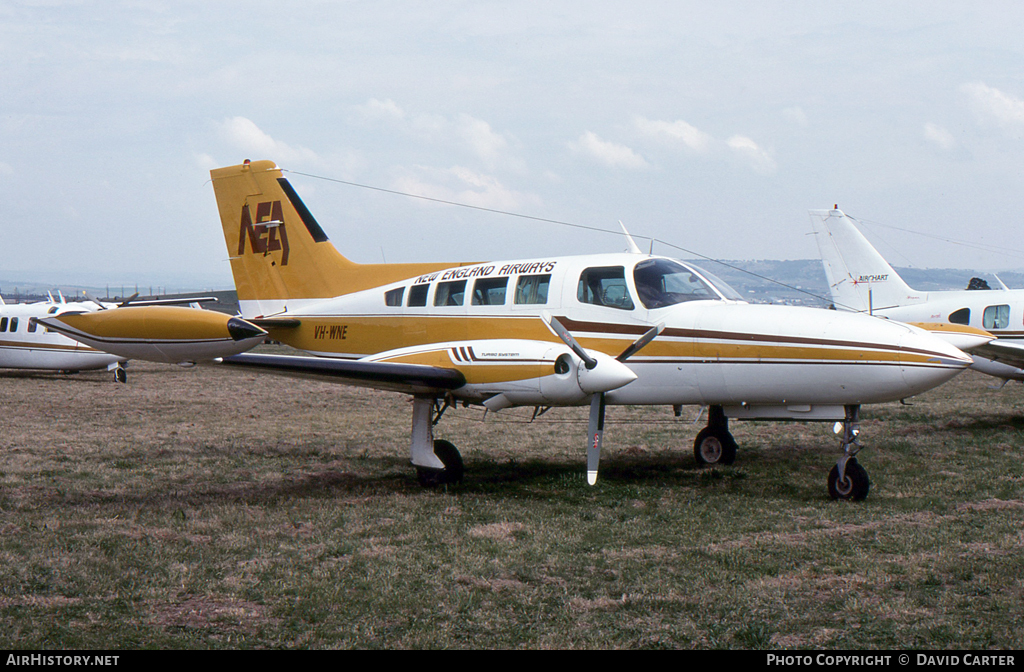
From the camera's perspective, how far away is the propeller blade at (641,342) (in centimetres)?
896

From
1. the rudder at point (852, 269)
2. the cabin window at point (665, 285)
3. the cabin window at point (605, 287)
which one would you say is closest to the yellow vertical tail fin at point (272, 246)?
the cabin window at point (605, 287)

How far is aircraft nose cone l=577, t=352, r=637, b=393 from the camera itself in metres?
8.48

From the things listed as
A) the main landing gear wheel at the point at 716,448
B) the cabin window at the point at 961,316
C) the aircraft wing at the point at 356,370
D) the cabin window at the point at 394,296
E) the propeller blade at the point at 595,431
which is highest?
the cabin window at the point at 961,316

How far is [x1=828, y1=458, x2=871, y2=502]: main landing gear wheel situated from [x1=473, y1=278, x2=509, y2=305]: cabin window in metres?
4.21

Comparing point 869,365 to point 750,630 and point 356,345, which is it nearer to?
point 750,630

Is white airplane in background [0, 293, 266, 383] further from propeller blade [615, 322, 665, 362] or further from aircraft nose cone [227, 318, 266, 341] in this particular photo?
propeller blade [615, 322, 665, 362]

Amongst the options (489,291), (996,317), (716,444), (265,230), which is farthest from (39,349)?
(996,317)

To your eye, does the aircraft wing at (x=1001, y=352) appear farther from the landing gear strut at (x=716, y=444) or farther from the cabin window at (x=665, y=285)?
the cabin window at (x=665, y=285)

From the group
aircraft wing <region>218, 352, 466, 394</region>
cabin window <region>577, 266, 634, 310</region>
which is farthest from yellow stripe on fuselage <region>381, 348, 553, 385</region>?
cabin window <region>577, 266, 634, 310</region>

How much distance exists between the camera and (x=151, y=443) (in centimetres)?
1290

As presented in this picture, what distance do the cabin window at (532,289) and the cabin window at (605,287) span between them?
43cm

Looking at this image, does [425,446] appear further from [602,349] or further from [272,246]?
[272,246]
